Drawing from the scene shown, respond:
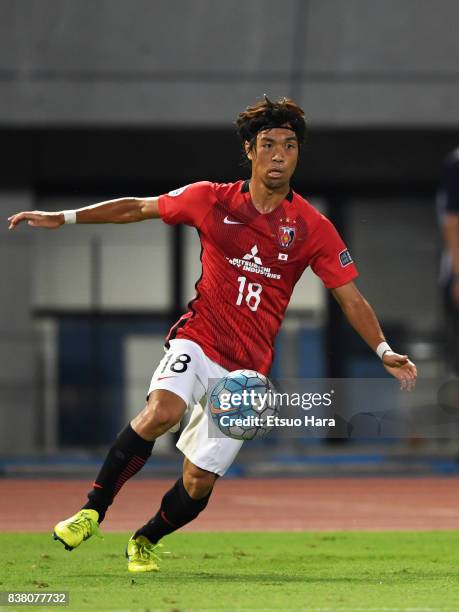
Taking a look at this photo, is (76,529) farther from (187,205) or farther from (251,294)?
(187,205)

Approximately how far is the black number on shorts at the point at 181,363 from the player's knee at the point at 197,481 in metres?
0.62

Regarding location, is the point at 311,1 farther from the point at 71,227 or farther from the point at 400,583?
the point at 400,583

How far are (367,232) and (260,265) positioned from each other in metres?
17.3

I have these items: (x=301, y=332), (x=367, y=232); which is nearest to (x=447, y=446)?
(x=301, y=332)

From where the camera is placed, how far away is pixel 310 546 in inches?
476

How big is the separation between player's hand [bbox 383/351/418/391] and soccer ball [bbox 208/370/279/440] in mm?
768

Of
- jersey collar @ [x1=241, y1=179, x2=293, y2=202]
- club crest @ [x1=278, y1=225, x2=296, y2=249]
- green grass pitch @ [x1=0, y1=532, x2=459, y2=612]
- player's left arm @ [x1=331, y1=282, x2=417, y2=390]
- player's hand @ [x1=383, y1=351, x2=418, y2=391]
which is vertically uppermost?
jersey collar @ [x1=241, y1=179, x2=293, y2=202]

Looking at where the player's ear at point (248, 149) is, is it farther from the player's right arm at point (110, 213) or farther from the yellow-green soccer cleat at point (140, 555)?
the yellow-green soccer cleat at point (140, 555)

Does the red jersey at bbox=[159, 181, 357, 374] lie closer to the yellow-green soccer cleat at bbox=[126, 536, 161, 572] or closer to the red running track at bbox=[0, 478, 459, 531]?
the yellow-green soccer cleat at bbox=[126, 536, 161, 572]

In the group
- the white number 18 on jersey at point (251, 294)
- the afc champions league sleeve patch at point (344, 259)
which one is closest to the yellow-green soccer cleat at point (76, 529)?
the white number 18 on jersey at point (251, 294)

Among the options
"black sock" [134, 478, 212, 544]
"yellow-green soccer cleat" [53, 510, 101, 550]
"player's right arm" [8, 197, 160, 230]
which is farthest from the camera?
"black sock" [134, 478, 212, 544]

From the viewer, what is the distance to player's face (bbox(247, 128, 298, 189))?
9.48 metres

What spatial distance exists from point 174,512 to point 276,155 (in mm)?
2193

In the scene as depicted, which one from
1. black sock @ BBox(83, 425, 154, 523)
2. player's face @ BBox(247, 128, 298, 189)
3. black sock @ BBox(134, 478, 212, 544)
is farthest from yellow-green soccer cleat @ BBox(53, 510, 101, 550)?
player's face @ BBox(247, 128, 298, 189)
